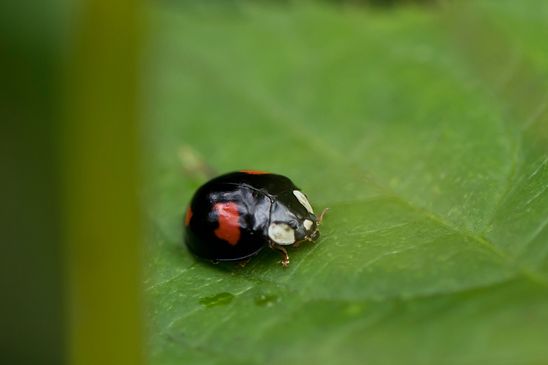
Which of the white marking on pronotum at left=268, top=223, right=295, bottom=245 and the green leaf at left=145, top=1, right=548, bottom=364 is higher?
the green leaf at left=145, top=1, right=548, bottom=364

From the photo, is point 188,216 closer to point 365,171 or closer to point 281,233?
point 281,233

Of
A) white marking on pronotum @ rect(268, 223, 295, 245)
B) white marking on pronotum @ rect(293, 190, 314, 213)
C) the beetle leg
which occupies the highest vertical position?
white marking on pronotum @ rect(293, 190, 314, 213)

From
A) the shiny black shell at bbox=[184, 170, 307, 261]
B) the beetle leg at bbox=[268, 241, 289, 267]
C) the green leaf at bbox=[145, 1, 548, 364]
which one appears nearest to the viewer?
the green leaf at bbox=[145, 1, 548, 364]

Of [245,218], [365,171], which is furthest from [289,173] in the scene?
[245,218]

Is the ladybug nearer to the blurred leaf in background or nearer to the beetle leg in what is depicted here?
the beetle leg

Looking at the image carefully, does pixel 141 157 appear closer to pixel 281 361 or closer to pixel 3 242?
pixel 281 361

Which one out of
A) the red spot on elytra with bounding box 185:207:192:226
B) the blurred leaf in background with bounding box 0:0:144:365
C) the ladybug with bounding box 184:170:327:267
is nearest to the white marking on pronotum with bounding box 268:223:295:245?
the ladybug with bounding box 184:170:327:267

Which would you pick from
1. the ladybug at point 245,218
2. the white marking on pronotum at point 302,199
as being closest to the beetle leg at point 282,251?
the ladybug at point 245,218

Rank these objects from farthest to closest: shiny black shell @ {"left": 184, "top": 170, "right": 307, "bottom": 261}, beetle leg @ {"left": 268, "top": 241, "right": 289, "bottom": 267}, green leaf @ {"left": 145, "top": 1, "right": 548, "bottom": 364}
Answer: shiny black shell @ {"left": 184, "top": 170, "right": 307, "bottom": 261}
beetle leg @ {"left": 268, "top": 241, "right": 289, "bottom": 267}
green leaf @ {"left": 145, "top": 1, "right": 548, "bottom": 364}

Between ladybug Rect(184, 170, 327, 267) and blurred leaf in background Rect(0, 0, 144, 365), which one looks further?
ladybug Rect(184, 170, 327, 267)
